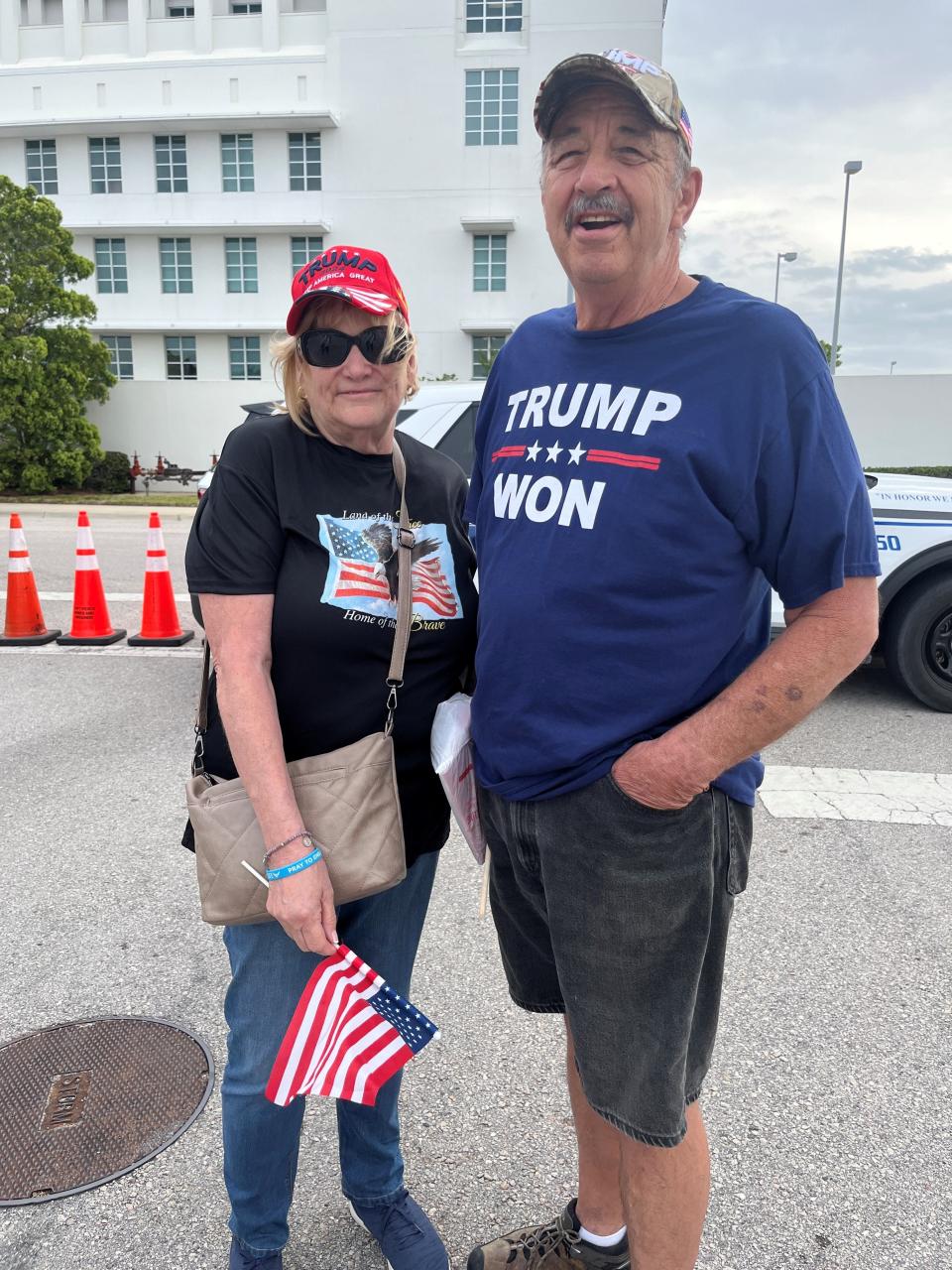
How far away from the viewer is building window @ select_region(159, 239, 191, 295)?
102ft

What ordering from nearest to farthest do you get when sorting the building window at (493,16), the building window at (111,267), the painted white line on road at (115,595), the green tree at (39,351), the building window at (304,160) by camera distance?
the painted white line on road at (115,595) → the green tree at (39,351) → the building window at (493,16) → the building window at (304,160) → the building window at (111,267)

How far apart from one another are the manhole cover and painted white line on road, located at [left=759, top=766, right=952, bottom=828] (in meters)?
2.92

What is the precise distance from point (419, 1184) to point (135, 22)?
36842 mm

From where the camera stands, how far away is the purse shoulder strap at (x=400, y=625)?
179 cm

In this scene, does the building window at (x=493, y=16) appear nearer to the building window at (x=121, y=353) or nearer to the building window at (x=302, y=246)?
the building window at (x=302, y=246)

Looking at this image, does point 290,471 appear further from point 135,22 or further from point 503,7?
point 135,22

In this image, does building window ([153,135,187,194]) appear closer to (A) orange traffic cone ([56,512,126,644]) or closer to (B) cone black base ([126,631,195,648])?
(A) orange traffic cone ([56,512,126,644])

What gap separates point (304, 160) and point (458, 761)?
32.7 m

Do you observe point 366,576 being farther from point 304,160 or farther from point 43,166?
point 43,166

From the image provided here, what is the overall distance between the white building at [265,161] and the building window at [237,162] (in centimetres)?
7

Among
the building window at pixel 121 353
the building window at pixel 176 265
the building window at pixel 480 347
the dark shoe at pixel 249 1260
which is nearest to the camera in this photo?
the dark shoe at pixel 249 1260

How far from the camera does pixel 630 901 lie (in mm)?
1617

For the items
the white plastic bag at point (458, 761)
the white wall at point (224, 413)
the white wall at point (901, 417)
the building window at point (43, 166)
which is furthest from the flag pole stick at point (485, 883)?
the building window at point (43, 166)

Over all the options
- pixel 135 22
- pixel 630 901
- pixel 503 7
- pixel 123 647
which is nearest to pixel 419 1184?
pixel 630 901
